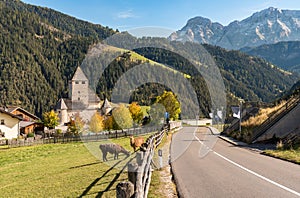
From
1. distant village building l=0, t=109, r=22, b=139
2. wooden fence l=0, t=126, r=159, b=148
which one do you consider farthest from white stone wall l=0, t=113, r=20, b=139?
wooden fence l=0, t=126, r=159, b=148

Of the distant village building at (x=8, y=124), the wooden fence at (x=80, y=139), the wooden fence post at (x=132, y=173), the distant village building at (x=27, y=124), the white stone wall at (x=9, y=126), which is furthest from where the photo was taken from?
the distant village building at (x=27, y=124)

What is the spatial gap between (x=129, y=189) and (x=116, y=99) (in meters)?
14.3

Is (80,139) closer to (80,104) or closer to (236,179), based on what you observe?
(236,179)

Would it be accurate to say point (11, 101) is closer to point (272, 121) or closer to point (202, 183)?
point (272, 121)

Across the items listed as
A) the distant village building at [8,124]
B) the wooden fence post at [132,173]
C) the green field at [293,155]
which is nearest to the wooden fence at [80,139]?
the distant village building at [8,124]

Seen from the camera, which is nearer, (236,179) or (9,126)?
(236,179)

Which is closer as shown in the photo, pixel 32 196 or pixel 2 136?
pixel 32 196

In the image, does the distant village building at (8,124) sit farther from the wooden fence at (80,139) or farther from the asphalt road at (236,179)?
the asphalt road at (236,179)

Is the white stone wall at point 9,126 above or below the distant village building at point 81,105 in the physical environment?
below

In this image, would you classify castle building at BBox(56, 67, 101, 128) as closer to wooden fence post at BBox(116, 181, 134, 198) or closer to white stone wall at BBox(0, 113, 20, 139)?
white stone wall at BBox(0, 113, 20, 139)

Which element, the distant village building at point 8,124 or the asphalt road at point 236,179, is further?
the distant village building at point 8,124

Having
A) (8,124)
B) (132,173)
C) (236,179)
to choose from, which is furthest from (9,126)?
(132,173)

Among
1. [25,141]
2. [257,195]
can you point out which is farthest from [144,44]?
[25,141]

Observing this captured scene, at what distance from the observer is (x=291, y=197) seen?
861 cm
